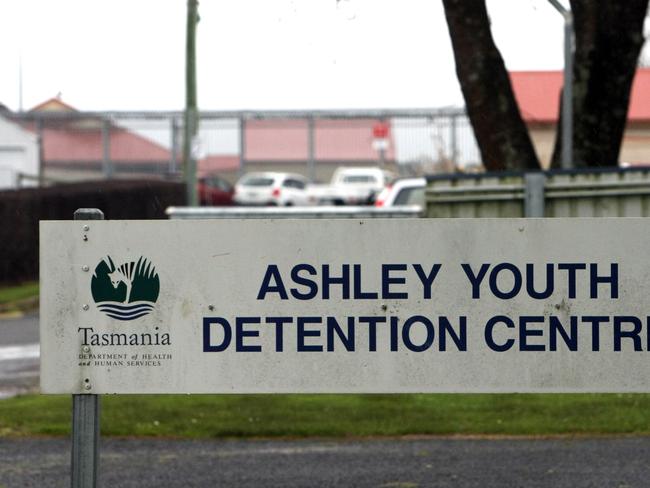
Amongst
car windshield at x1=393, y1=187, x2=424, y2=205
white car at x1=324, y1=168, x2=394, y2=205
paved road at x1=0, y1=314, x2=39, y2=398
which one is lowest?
paved road at x1=0, y1=314, x2=39, y2=398

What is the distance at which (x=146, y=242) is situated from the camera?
5.13 metres

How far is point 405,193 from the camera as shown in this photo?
22547 mm

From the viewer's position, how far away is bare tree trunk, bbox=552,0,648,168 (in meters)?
13.8

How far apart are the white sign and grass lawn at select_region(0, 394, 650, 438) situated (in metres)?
4.05

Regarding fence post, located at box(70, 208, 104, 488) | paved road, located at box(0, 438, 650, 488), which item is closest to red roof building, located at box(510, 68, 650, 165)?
paved road, located at box(0, 438, 650, 488)

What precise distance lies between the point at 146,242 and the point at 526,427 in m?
4.69

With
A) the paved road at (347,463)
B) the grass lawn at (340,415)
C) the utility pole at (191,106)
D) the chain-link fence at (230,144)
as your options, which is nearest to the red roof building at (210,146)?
the chain-link fence at (230,144)

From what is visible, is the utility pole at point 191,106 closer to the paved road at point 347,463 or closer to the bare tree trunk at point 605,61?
the bare tree trunk at point 605,61

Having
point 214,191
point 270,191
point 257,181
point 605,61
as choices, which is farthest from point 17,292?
point 257,181

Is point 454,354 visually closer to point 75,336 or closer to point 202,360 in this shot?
point 202,360

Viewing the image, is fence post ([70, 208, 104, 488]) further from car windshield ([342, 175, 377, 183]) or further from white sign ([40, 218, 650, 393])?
car windshield ([342, 175, 377, 183])

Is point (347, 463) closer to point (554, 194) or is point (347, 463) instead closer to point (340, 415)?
point (340, 415)

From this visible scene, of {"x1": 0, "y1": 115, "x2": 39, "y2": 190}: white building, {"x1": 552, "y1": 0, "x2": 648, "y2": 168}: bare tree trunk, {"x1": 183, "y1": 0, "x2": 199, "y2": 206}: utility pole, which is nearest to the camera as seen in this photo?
{"x1": 552, "y1": 0, "x2": 648, "y2": 168}: bare tree trunk

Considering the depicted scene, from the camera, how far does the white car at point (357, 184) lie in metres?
52.9
